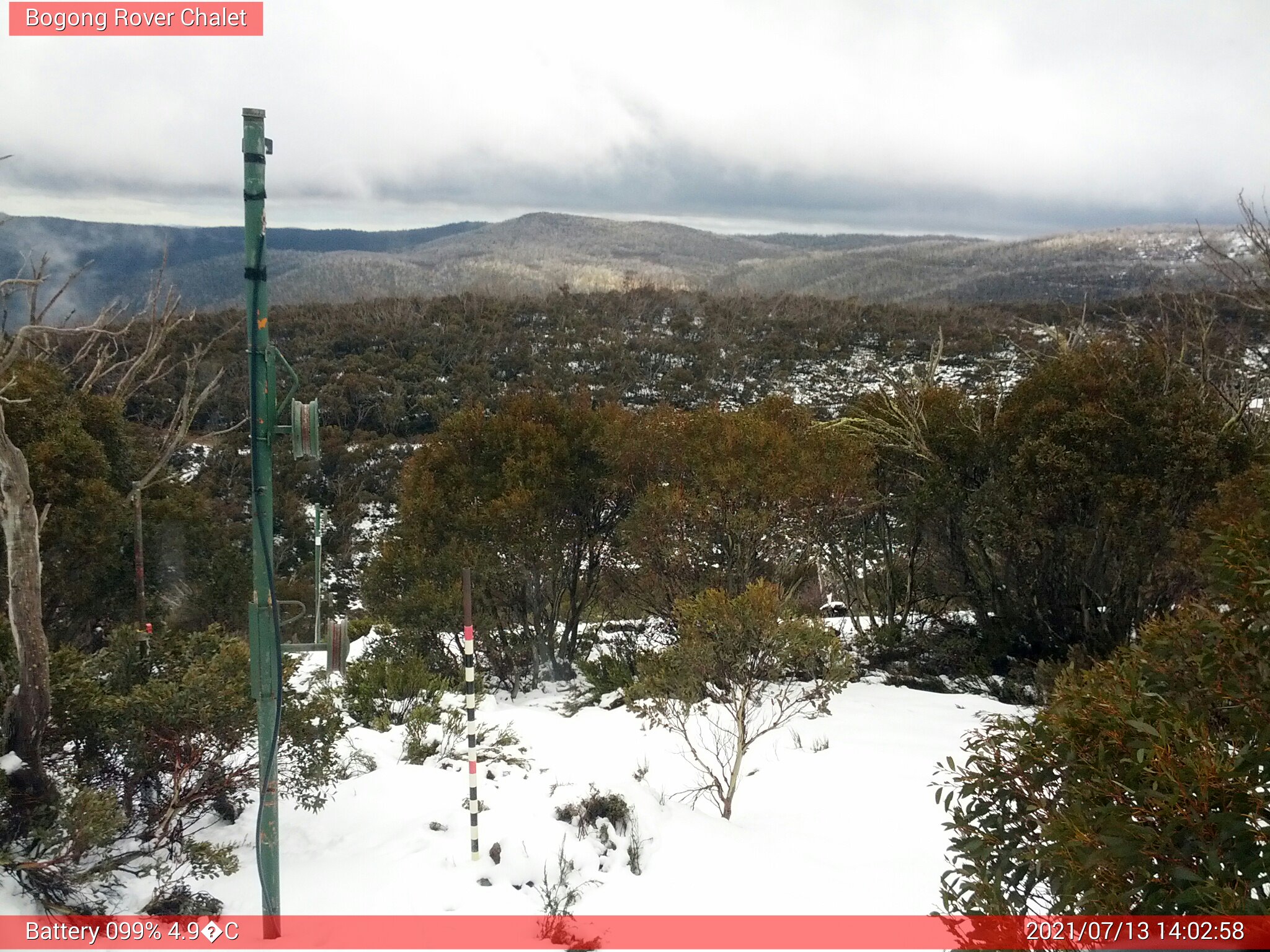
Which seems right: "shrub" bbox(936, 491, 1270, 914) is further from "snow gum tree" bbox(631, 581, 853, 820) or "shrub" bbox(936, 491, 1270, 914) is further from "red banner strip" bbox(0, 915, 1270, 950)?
"snow gum tree" bbox(631, 581, 853, 820)

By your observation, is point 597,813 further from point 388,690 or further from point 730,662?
point 388,690

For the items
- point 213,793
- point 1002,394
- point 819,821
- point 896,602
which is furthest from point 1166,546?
point 213,793

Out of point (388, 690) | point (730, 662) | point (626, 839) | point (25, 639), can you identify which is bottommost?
point (388, 690)

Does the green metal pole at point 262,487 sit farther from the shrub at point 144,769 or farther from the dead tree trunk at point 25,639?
the dead tree trunk at point 25,639

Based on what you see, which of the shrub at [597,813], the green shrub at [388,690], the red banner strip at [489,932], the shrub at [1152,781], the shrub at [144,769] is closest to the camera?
the shrub at [1152,781]

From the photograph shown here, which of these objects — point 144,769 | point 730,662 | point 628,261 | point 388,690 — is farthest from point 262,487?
point 628,261

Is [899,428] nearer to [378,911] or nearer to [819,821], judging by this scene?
[819,821]

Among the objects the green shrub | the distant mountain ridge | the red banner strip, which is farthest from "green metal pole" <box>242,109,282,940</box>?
the distant mountain ridge

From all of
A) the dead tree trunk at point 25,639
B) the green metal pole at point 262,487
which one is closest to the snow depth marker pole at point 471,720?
the green metal pole at point 262,487
